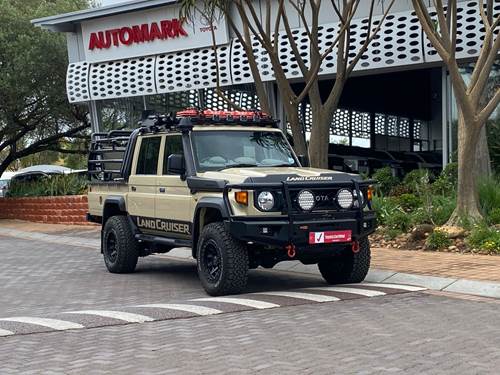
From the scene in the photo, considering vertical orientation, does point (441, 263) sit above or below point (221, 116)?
below

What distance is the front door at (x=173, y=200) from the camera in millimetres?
9766

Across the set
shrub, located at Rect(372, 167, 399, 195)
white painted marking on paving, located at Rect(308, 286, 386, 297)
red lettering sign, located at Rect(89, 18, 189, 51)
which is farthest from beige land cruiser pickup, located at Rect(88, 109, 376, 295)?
red lettering sign, located at Rect(89, 18, 189, 51)

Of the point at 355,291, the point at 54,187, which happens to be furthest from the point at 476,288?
the point at 54,187

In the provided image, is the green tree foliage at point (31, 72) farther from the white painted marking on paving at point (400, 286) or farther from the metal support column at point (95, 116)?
the white painted marking on paving at point (400, 286)

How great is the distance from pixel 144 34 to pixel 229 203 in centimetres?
1465

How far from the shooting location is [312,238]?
8.66 metres

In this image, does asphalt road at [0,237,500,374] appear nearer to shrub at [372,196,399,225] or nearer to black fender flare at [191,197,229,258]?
black fender flare at [191,197,229,258]

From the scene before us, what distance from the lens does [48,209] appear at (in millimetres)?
23469

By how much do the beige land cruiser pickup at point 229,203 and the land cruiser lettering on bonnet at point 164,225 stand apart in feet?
0.04

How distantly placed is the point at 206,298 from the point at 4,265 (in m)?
5.69

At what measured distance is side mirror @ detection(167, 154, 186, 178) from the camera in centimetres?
953

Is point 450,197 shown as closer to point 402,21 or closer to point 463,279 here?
point 463,279

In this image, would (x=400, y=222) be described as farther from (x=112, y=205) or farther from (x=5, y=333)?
(x=5, y=333)

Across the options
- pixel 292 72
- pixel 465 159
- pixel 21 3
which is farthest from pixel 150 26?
pixel 465 159
